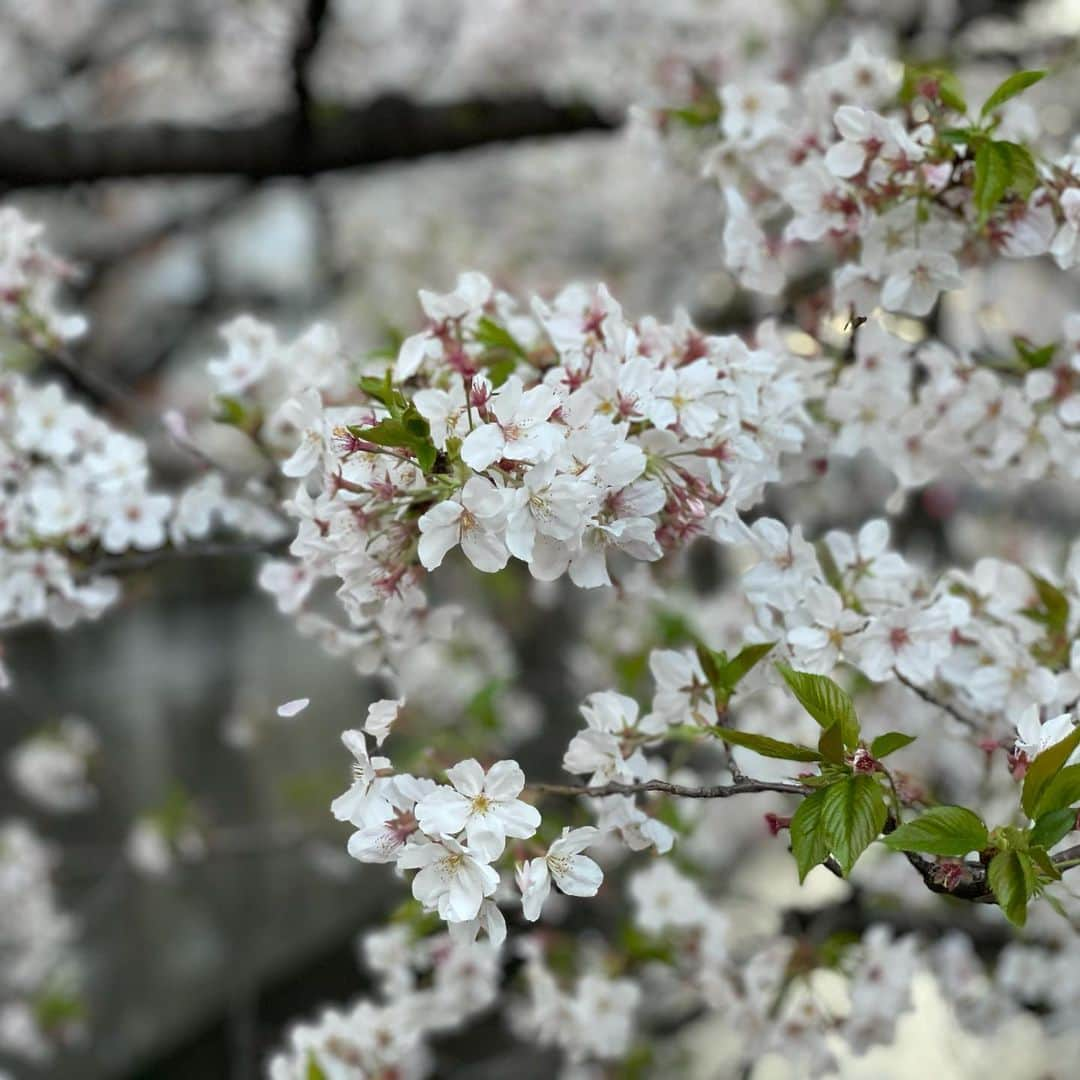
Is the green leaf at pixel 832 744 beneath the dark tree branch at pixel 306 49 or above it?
above

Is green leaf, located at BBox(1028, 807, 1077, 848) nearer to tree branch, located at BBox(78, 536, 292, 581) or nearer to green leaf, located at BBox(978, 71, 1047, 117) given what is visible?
green leaf, located at BBox(978, 71, 1047, 117)

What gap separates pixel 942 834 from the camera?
0.68 meters

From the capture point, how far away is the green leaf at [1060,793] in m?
0.69

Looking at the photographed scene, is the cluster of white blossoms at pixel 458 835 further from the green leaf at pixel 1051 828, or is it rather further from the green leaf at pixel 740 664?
the green leaf at pixel 1051 828

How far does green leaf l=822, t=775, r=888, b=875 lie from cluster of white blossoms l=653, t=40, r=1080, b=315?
0.45m

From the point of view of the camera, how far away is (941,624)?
0.91 m

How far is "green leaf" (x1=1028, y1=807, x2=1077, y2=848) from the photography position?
690 mm

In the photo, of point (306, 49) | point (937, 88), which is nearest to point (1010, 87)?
point (937, 88)

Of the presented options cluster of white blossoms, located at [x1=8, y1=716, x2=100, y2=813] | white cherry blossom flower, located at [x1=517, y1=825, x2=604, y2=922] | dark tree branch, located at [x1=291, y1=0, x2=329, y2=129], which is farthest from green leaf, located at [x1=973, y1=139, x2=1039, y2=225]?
cluster of white blossoms, located at [x1=8, y1=716, x2=100, y2=813]

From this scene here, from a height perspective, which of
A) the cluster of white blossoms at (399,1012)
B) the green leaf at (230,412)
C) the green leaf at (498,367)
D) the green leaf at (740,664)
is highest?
the green leaf at (498,367)

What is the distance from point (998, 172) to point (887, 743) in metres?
0.46

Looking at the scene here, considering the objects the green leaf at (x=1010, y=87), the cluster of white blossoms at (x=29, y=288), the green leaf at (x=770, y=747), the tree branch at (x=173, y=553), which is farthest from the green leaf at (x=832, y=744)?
the cluster of white blossoms at (x=29, y=288)

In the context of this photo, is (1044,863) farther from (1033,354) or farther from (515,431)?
(1033,354)

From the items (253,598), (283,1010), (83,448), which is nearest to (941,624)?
(83,448)
